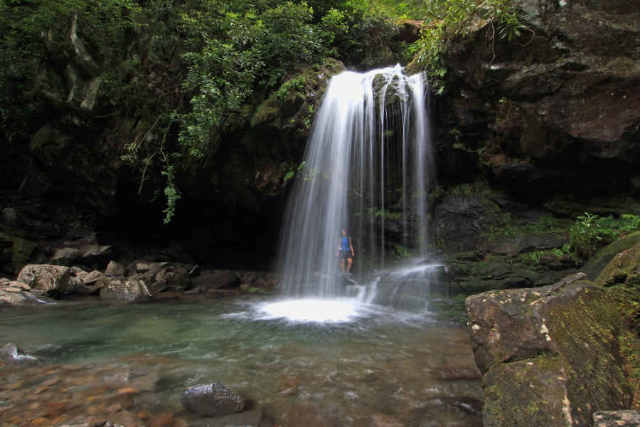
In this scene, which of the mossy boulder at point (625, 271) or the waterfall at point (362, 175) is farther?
the waterfall at point (362, 175)

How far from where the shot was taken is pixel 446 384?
304 cm

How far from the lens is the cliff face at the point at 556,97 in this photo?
573 cm

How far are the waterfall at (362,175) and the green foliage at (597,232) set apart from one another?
141 inches

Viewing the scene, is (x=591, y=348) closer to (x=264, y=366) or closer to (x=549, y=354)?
(x=549, y=354)

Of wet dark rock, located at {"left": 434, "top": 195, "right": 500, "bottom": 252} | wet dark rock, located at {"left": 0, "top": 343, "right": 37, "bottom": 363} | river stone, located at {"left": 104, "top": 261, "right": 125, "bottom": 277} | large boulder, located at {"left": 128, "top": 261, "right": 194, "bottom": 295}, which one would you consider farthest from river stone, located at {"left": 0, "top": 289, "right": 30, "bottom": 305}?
wet dark rock, located at {"left": 434, "top": 195, "right": 500, "bottom": 252}

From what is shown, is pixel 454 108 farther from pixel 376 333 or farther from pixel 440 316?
pixel 376 333

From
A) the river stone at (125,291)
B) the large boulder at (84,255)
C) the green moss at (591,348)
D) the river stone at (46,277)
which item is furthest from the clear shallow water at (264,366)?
the large boulder at (84,255)

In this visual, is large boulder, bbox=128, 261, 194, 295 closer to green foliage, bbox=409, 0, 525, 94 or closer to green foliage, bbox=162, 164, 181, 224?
green foliage, bbox=162, 164, 181, 224

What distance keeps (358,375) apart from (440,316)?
3139 mm

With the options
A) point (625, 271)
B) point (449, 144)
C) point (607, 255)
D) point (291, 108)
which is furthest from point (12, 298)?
point (607, 255)

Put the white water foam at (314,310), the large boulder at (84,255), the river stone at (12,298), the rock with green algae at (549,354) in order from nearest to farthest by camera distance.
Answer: the rock with green algae at (549,354) → the white water foam at (314,310) → the river stone at (12,298) → the large boulder at (84,255)

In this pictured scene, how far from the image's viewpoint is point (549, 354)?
6.93ft

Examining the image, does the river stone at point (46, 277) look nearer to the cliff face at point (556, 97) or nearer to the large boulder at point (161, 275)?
the large boulder at point (161, 275)

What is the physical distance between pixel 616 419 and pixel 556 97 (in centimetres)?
640
